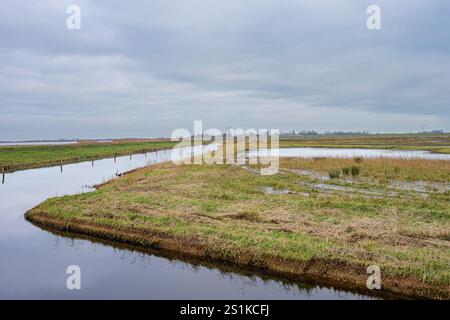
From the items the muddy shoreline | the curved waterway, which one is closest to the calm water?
the muddy shoreline

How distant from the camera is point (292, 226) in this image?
13742 millimetres

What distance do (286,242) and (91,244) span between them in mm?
7906

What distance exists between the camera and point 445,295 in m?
8.88

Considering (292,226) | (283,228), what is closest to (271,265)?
(283,228)

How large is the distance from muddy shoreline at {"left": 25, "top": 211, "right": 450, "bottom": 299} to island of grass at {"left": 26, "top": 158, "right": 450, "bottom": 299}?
3 centimetres

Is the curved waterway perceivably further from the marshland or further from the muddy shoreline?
the muddy shoreline

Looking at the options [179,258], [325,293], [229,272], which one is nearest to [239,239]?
[229,272]

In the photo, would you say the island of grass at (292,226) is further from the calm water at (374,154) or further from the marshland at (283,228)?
the calm water at (374,154)

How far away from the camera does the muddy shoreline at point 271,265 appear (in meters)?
9.41

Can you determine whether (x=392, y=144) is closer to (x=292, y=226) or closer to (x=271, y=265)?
(x=292, y=226)

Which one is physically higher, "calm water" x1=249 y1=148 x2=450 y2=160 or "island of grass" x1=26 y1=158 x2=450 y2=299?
"calm water" x1=249 y1=148 x2=450 y2=160

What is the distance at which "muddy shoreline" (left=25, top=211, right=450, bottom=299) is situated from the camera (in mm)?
9410

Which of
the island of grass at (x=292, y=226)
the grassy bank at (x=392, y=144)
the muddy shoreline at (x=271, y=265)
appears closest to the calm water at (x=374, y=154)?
the grassy bank at (x=392, y=144)

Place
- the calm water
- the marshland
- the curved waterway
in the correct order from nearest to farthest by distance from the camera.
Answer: the curved waterway, the marshland, the calm water
